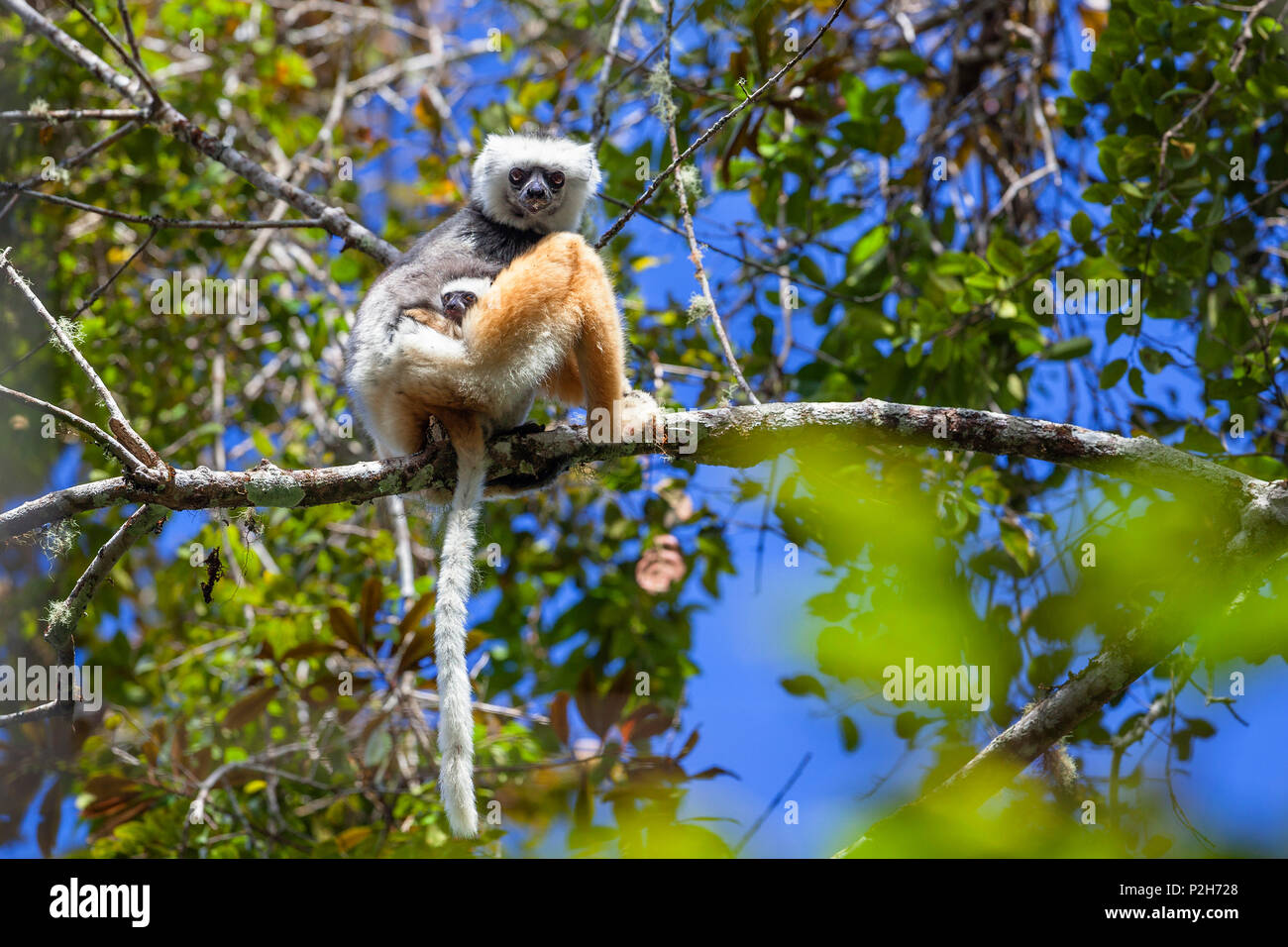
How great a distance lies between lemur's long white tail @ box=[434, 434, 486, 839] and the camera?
10.4 feet

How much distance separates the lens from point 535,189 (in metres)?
5.10

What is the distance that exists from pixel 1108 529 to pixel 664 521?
8.63 ft

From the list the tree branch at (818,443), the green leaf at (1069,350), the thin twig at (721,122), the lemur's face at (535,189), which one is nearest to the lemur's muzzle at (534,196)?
the lemur's face at (535,189)

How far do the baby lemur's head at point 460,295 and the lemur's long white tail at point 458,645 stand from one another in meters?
0.59

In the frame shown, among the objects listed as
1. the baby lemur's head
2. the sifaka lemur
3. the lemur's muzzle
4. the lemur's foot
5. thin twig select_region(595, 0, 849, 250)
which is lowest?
the lemur's foot

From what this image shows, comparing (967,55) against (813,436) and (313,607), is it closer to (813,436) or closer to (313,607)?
(813,436)

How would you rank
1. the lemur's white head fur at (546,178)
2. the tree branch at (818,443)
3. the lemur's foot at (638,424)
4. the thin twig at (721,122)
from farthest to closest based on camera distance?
the lemur's white head fur at (546,178) < the lemur's foot at (638,424) < the tree branch at (818,443) < the thin twig at (721,122)

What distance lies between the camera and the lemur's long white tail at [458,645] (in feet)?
10.4

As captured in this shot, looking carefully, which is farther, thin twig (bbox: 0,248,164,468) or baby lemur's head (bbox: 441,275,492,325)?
baby lemur's head (bbox: 441,275,492,325)

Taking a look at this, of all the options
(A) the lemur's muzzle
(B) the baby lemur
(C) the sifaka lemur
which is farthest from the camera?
(A) the lemur's muzzle

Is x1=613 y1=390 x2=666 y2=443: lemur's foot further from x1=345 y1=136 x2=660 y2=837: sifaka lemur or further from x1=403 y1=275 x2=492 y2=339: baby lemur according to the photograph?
x1=403 y1=275 x2=492 y2=339: baby lemur

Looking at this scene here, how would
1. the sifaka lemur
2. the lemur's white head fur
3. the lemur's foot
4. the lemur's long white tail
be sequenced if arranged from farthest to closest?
the lemur's white head fur → the sifaka lemur → the lemur's foot → the lemur's long white tail

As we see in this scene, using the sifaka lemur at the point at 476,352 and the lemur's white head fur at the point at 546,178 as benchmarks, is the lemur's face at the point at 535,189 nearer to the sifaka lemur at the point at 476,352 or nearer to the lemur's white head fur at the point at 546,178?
the lemur's white head fur at the point at 546,178

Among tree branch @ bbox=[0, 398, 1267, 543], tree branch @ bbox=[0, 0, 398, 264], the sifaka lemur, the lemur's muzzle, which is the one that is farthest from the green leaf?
tree branch @ bbox=[0, 0, 398, 264]
